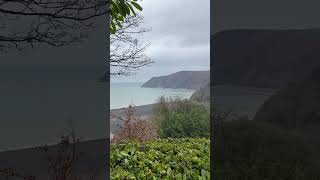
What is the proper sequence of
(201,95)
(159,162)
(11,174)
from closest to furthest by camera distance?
1. (11,174)
2. (159,162)
3. (201,95)

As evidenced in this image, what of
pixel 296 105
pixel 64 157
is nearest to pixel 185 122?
pixel 64 157

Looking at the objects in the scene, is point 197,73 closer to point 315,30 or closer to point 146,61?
point 146,61

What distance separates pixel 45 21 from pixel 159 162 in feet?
7.60

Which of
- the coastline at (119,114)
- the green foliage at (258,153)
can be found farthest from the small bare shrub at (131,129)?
the green foliage at (258,153)

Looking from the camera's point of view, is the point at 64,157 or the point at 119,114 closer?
the point at 64,157

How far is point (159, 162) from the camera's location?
4.75 metres

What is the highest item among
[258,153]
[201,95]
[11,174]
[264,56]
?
[264,56]

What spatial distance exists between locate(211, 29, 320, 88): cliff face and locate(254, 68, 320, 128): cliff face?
57mm

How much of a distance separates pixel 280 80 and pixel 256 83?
15 centimetres

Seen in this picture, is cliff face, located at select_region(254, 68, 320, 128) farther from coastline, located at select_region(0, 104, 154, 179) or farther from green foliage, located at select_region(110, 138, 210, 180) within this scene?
green foliage, located at select_region(110, 138, 210, 180)

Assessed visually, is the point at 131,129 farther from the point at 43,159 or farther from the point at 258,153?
the point at 258,153

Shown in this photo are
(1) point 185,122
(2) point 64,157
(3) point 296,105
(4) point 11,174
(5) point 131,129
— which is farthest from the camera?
(1) point 185,122

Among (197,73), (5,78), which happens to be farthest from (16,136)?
(197,73)

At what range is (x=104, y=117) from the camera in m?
3.24
